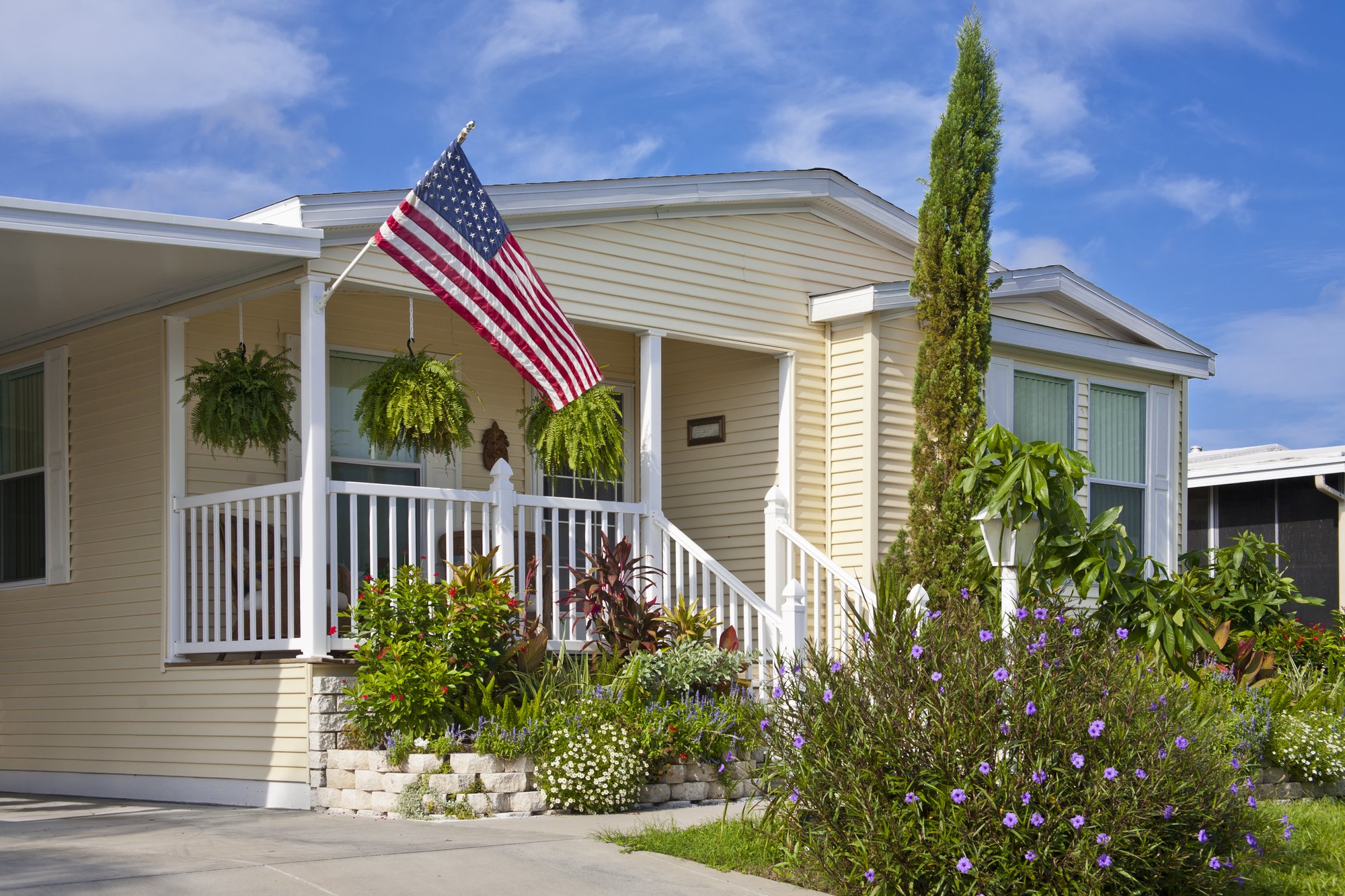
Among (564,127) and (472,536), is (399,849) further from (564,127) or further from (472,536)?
(564,127)

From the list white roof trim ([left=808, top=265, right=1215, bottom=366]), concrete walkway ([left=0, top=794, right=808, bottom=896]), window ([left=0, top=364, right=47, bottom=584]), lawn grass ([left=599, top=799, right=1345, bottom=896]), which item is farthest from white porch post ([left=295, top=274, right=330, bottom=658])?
white roof trim ([left=808, top=265, right=1215, bottom=366])

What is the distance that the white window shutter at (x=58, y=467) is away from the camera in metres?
10.4

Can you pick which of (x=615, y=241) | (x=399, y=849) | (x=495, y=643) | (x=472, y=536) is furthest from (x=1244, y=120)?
(x=399, y=849)

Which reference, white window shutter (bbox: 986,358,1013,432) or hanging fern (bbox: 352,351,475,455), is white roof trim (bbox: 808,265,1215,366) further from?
hanging fern (bbox: 352,351,475,455)

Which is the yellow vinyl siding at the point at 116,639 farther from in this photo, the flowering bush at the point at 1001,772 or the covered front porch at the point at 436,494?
the flowering bush at the point at 1001,772

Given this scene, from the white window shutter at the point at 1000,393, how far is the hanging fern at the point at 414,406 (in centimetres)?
484

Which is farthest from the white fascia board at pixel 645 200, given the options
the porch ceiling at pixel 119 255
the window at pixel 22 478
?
the window at pixel 22 478

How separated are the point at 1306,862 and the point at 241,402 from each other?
21.2ft

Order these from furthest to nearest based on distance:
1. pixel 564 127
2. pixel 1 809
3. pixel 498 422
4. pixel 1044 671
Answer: pixel 564 127 → pixel 498 422 → pixel 1 809 → pixel 1044 671

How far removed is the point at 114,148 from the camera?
29.1 metres

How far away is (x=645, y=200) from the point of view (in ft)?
34.8

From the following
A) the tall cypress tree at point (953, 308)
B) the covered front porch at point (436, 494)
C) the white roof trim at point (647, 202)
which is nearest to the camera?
the covered front porch at point (436, 494)

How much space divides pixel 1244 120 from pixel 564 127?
8558mm

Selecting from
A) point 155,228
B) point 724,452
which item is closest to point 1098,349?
point 724,452
